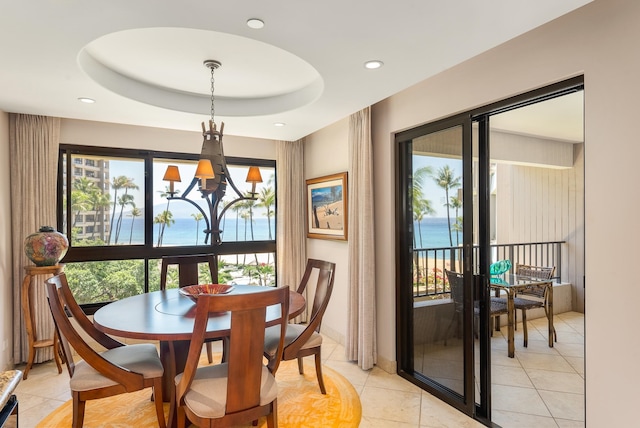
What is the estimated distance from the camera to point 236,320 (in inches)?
73.0

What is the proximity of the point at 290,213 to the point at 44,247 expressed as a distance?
8.81 ft

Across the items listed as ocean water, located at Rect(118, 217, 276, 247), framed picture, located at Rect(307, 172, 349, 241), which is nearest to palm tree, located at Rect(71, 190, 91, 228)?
ocean water, located at Rect(118, 217, 276, 247)

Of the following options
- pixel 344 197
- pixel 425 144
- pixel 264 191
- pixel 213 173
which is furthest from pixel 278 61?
pixel 264 191

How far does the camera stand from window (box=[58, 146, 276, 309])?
3953mm

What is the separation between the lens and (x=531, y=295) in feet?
10.5

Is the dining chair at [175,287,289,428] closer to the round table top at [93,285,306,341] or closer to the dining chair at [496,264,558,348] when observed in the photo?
the round table top at [93,285,306,341]

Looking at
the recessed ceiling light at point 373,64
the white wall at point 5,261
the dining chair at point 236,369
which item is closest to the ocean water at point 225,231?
the white wall at point 5,261

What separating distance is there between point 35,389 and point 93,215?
1.78 meters

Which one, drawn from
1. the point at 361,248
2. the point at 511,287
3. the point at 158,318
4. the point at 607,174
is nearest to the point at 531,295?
the point at 511,287

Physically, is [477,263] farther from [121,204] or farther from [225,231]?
[121,204]

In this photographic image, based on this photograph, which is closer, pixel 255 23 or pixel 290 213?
pixel 255 23

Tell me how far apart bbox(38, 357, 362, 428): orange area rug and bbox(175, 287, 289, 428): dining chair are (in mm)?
709

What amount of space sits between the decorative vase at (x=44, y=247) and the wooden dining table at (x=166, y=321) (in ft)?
3.56

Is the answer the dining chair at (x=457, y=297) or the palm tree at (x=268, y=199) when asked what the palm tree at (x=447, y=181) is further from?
the palm tree at (x=268, y=199)
